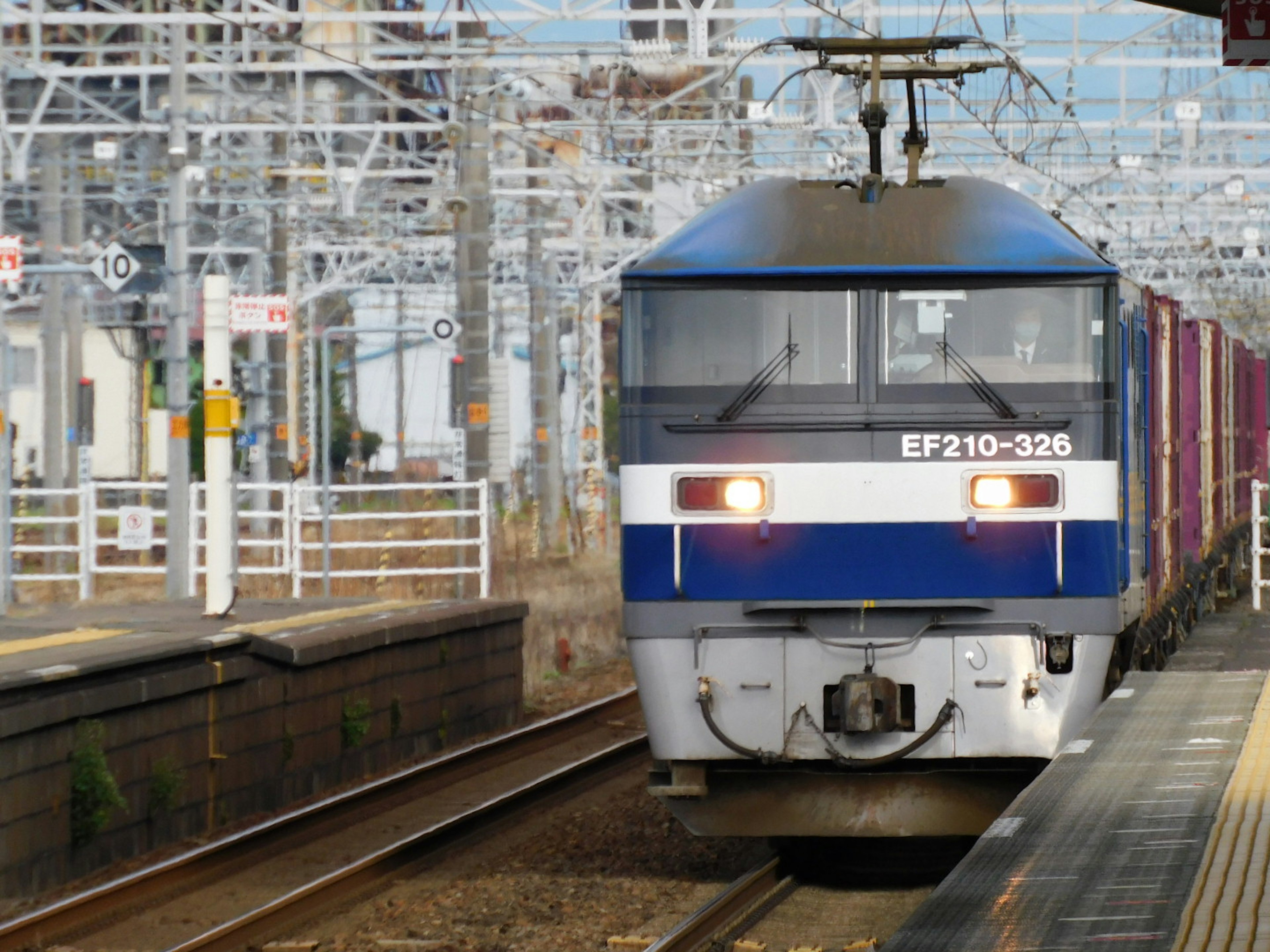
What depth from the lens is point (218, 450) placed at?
14.2 meters

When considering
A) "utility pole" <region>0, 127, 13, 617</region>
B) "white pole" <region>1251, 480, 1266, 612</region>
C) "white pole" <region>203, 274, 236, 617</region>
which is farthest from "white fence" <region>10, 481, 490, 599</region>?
"white pole" <region>1251, 480, 1266, 612</region>

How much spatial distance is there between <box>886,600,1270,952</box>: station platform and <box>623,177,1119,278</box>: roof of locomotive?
1.95m

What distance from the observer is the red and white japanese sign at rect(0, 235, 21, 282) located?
16969 mm

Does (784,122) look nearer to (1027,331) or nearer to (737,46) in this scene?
(737,46)

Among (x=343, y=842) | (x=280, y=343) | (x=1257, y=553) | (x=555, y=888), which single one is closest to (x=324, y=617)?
(x=343, y=842)

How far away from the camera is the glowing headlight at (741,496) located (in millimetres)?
8859

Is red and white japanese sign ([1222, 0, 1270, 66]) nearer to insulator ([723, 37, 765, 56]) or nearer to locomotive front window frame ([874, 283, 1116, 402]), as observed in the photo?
locomotive front window frame ([874, 283, 1116, 402])

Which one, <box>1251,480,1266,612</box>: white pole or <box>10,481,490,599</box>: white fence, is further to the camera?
<box>10,481,490,599</box>: white fence

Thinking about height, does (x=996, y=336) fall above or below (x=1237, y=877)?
above

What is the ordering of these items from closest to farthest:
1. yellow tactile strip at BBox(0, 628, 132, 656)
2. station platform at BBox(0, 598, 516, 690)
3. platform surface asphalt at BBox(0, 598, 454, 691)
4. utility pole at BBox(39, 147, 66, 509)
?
platform surface asphalt at BBox(0, 598, 454, 691), station platform at BBox(0, 598, 516, 690), yellow tactile strip at BBox(0, 628, 132, 656), utility pole at BBox(39, 147, 66, 509)

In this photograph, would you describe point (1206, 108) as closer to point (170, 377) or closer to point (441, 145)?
point (441, 145)

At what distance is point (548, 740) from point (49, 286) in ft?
36.8

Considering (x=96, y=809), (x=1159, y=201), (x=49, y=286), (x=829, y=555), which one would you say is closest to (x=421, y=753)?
(x=96, y=809)

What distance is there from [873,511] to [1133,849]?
3.20 meters
